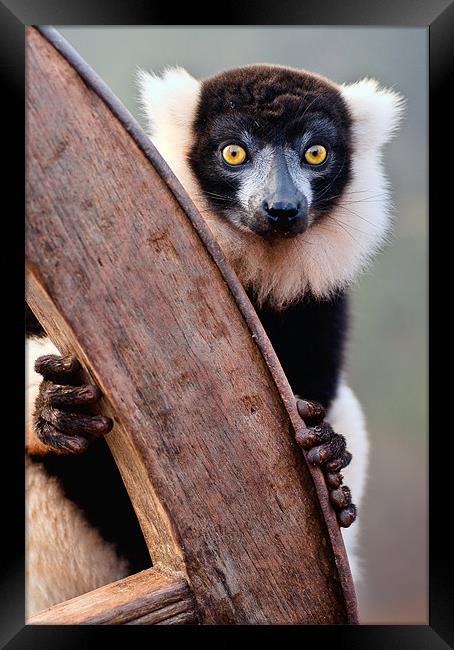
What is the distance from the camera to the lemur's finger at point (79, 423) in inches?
71.6

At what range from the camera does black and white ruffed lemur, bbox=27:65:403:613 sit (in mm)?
2398

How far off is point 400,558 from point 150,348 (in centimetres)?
132

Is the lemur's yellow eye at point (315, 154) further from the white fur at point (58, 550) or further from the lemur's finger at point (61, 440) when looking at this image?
the white fur at point (58, 550)

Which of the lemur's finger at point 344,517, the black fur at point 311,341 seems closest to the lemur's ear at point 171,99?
the black fur at point 311,341

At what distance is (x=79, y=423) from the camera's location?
6.09ft

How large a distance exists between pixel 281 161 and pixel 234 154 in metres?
0.19

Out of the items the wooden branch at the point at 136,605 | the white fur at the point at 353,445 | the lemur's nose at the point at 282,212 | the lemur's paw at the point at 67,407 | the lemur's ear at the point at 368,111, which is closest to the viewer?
the wooden branch at the point at 136,605

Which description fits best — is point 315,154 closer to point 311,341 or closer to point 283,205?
point 283,205

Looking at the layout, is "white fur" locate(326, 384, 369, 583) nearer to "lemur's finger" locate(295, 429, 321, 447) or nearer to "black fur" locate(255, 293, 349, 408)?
"black fur" locate(255, 293, 349, 408)

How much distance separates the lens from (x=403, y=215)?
8.37 ft

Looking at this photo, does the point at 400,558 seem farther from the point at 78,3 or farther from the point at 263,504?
the point at 78,3
